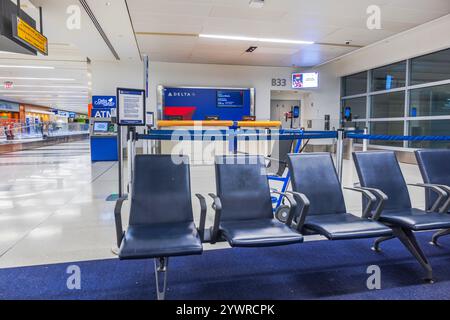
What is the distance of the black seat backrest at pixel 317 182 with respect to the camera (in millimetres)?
2498

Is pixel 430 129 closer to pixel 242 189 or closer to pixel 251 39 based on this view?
pixel 251 39

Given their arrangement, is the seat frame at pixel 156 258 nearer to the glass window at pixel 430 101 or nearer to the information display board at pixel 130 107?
the information display board at pixel 130 107

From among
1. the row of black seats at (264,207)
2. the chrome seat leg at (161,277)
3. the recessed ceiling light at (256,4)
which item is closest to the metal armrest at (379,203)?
the row of black seats at (264,207)

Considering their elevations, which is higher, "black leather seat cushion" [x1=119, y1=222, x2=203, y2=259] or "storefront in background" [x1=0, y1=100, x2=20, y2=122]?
"storefront in background" [x1=0, y1=100, x2=20, y2=122]

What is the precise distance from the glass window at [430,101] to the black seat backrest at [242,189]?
6548mm

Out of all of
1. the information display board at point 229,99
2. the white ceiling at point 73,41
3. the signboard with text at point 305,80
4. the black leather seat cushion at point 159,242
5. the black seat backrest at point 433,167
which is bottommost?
the black leather seat cushion at point 159,242

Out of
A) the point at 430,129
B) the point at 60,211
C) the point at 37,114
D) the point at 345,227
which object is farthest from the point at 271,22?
the point at 37,114

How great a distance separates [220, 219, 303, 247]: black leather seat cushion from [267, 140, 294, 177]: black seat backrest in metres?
1.38

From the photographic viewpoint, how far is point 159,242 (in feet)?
6.04

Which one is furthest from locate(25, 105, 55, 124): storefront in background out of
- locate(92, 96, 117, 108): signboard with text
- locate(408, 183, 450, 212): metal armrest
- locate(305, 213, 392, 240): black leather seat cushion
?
locate(408, 183, 450, 212): metal armrest

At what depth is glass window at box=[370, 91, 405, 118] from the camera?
328 inches

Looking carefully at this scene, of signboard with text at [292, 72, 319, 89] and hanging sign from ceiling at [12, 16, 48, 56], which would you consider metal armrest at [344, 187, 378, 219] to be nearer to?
Answer: hanging sign from ceiling at [12, 16, 48, 56]
